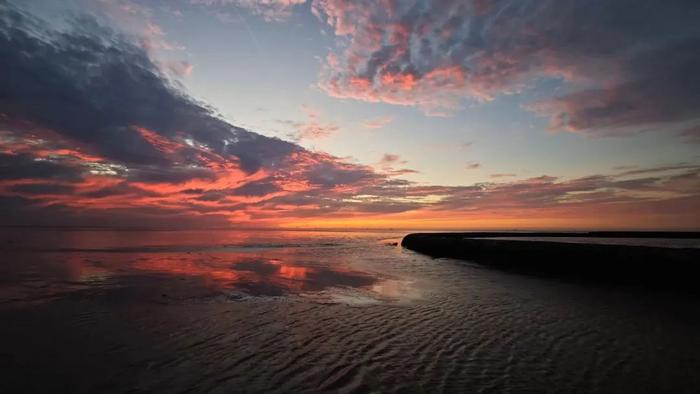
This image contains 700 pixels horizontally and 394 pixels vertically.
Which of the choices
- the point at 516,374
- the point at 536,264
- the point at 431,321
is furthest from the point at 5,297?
the point at 536,264

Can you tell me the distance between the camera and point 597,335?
8.49 m

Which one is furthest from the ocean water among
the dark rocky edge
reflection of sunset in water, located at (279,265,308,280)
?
reflection of sunset in water, located at (279,265,308,280)

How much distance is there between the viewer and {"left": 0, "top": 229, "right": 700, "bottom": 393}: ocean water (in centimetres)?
584

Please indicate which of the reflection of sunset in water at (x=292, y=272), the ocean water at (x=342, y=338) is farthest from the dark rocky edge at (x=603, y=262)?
the reflection of sunset in water at (x=292, y=272)

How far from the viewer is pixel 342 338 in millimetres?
8359

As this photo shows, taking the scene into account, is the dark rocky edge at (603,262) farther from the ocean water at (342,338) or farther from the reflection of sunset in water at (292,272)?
the reflection of sunset in water at (292,272)

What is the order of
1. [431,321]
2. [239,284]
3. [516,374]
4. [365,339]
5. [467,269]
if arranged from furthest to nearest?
1. [467,269]
2. [239,284]
3. [431,321]
4. [365,339]
5. [516,374]

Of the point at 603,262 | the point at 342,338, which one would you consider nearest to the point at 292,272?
the point at 342,338

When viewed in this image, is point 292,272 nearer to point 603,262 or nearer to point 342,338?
point 342,338

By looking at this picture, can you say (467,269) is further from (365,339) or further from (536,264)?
(365,339)

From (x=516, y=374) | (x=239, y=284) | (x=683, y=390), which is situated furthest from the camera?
(x=239, y=284)

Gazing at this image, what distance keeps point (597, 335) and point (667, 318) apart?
11.6ft

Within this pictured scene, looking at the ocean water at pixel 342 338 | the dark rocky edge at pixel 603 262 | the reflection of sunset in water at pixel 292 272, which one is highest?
the dark rocky edge at pixel 603 262

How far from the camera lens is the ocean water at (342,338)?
5840 mm
